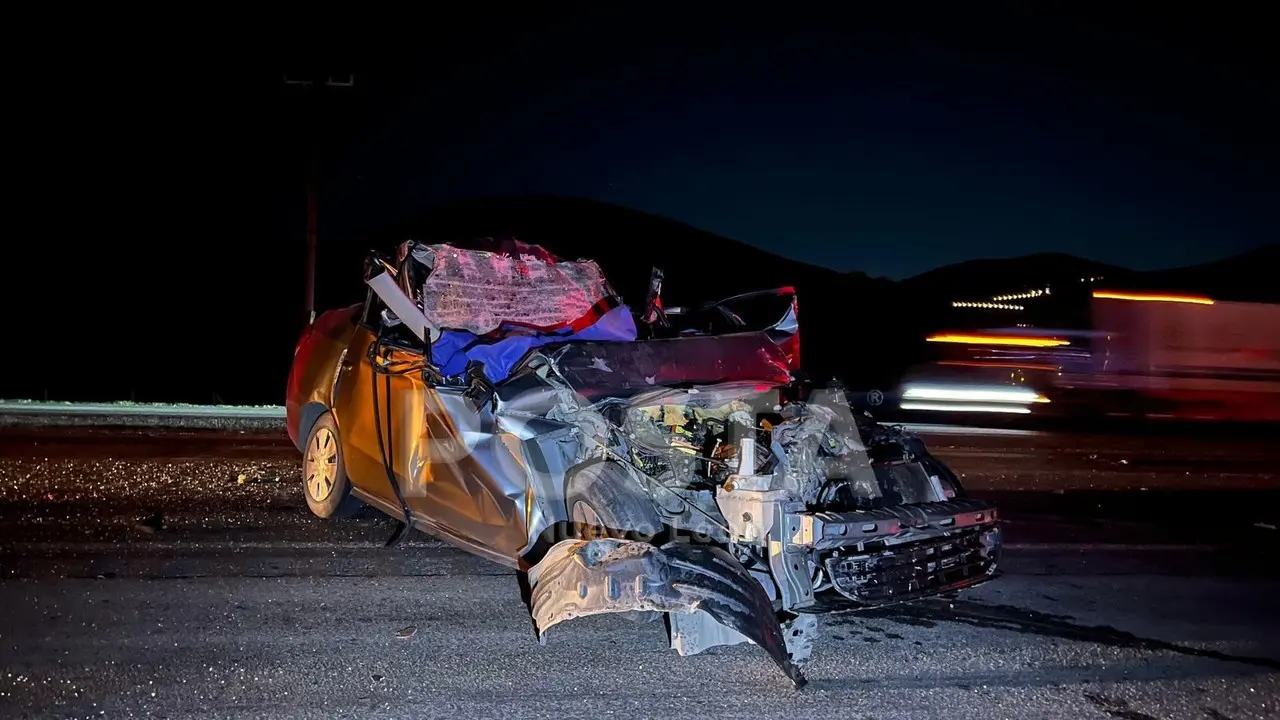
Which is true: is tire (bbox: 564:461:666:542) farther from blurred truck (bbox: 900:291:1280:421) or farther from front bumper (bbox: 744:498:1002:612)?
blurred truck (bbox: 900:291:1280:421)

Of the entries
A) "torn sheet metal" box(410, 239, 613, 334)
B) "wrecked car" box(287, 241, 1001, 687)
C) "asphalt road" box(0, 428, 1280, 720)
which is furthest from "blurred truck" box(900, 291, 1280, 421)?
"torn sheet metal" box(410, 239, 613, 334)

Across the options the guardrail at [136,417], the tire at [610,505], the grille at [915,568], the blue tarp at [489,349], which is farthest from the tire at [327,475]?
the guardrail at [136,417]

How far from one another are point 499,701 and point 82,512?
5.12 m

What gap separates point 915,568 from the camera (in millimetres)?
4500

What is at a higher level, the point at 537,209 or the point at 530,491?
the point at 537,209

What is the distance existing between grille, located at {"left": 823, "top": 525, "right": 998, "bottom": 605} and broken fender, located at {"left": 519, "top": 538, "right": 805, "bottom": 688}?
46cm

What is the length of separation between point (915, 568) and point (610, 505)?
143cm

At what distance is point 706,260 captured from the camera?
289 feet

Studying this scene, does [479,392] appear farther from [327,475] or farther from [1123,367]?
[1123,367]

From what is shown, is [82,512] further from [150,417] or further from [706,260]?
[706,260]

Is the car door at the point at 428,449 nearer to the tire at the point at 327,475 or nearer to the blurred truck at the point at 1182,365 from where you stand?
the tire at the point at 327,475

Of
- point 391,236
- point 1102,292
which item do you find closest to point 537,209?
point 391,236

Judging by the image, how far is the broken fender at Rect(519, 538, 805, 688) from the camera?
12.6ft

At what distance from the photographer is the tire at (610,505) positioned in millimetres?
4504
